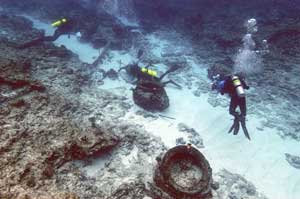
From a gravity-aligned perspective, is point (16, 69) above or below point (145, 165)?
above

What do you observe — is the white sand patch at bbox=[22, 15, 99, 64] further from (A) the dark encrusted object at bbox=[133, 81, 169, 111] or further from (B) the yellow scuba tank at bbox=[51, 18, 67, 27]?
(A) the dark encrusted object at bbox=[133, 81, 169, 111]

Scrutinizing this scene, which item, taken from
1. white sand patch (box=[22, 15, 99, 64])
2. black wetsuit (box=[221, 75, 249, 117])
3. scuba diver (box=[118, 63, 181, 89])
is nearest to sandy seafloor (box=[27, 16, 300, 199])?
scuba diver (box=[118, 63, 181, 89])

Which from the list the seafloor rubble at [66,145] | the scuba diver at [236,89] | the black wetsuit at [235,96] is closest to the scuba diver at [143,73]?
the seafloor rubble at [66,145]

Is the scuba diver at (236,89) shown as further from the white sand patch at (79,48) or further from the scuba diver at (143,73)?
the white sand patch at (79,48)

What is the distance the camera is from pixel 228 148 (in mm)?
Result: 6918

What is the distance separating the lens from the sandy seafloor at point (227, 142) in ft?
19.7

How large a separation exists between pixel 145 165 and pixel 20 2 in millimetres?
19249

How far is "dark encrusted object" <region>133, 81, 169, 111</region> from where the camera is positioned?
25.6ft

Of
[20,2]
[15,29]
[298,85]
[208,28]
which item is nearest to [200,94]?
[298,85]

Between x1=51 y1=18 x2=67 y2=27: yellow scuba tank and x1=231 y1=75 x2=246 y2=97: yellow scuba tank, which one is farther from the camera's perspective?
x1=51 y1=18 x2=67 y2=27: yellow scuba tank

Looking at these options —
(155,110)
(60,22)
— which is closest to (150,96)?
(155,110)

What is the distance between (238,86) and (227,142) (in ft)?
5.48

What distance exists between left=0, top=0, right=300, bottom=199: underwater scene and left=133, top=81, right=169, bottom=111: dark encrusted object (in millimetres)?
33

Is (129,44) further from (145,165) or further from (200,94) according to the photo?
(145,165)
